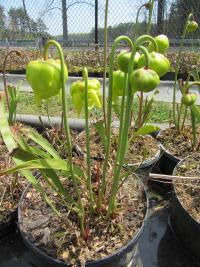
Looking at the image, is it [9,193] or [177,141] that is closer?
[9,193]

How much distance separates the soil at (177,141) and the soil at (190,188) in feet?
0.45

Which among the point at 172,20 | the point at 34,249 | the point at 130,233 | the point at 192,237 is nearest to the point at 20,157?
the point at 34,249

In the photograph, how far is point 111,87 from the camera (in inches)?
30.4

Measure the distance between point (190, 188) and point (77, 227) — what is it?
52 cm

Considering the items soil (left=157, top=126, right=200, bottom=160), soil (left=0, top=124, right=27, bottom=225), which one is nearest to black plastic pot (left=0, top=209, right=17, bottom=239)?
soil (left=0, top=124, right=27, bottom=225)

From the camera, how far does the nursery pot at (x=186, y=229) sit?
3.51 feet

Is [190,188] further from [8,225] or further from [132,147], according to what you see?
[8,225]

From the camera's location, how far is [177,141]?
1630 mm

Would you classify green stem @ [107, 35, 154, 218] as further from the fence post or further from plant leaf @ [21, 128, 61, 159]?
the fence post

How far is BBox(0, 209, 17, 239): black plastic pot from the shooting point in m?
1.17

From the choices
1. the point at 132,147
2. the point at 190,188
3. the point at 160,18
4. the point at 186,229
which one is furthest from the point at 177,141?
the point at 160,18

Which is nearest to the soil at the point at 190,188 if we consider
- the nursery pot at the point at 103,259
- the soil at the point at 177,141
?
the soil at the point at 177,141

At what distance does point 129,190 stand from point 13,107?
56cm

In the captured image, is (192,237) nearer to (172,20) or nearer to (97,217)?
(97,217)
